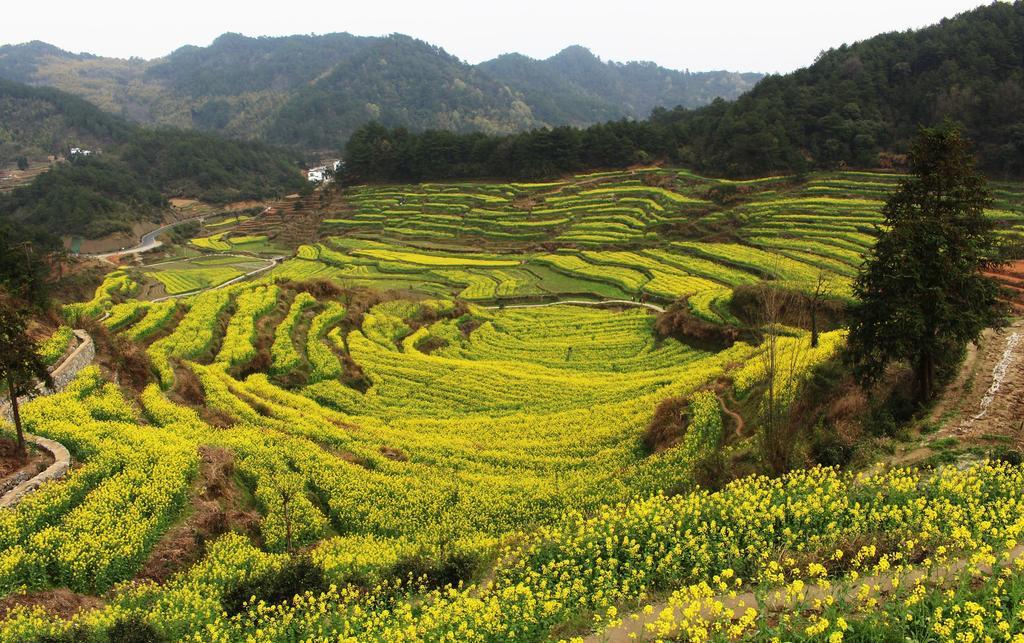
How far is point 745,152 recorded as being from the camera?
233ft

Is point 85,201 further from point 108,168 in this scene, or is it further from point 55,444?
point 55,444

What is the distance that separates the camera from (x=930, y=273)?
47.6 ft

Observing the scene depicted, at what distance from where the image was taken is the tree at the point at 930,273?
14359 millimetres

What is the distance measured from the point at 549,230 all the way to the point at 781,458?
182ft

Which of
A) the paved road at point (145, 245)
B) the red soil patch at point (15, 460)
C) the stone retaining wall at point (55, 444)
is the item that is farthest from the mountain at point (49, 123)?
the red soil patch at point (15, 460)

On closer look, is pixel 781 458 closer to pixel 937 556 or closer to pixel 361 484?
pixel 937 556

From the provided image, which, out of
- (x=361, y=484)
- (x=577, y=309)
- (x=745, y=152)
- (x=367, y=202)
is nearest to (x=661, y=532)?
(x=361, y=484)

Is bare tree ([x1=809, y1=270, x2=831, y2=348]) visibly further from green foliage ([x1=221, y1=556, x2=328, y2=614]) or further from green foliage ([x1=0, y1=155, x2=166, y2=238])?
green foliage ([x1=0, y1=155, x2=166, y2=238])

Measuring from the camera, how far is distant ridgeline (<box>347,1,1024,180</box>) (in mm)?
62750

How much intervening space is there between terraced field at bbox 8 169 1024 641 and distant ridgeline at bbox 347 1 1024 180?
3041 cm

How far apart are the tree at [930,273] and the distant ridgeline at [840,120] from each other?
52.7 meters

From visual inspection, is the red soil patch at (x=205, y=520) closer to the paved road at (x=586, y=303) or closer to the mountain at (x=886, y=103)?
the paved road at (x=586, y=303)

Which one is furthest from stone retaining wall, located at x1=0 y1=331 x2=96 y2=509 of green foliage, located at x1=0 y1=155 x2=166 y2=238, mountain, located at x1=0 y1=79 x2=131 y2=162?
mountain, located at x1=0 y1=79 x2=131 y2=162

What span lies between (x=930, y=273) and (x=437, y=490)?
13710mm
